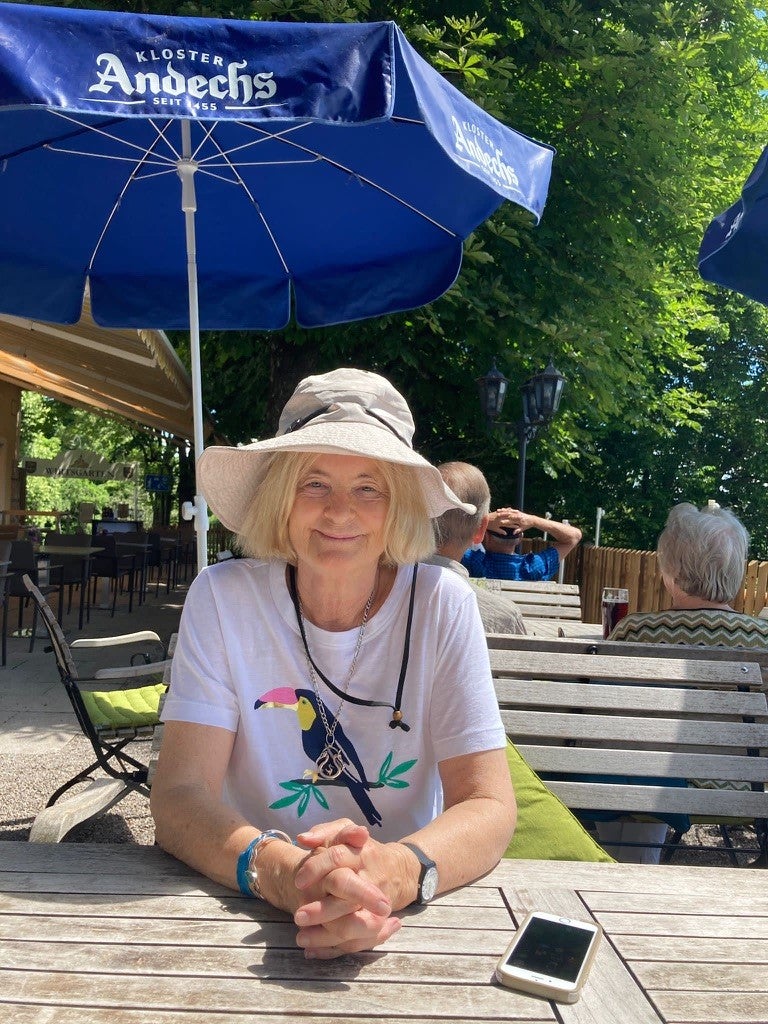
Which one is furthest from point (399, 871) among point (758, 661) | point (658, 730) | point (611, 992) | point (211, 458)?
point (758, 661)

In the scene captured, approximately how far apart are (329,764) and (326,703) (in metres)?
0.12

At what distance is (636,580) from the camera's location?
947cm

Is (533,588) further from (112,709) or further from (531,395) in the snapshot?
(531,395)

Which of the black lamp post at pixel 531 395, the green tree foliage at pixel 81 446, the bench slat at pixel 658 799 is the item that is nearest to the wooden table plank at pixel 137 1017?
the bench slat at pixel 658 799

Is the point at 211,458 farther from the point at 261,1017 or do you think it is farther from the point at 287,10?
the point at 287,10

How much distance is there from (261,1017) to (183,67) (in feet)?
7.73

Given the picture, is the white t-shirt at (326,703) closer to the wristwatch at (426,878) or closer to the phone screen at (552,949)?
the wristwatch at (426,878)

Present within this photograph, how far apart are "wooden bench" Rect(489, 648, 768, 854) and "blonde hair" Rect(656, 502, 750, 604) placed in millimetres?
511

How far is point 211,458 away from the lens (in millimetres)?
2002

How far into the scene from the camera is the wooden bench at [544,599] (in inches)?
220

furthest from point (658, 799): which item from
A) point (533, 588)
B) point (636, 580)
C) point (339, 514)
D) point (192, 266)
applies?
point (636, 580)

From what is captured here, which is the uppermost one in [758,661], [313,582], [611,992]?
[313,582]

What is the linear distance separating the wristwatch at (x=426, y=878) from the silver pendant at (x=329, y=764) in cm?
33

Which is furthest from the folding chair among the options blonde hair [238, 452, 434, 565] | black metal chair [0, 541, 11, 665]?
black metal chair [0, 541, 11, 665]
